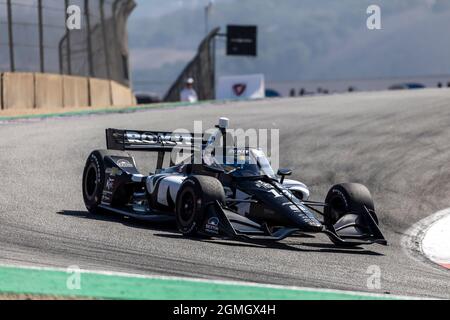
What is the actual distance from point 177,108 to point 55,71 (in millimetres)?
3280

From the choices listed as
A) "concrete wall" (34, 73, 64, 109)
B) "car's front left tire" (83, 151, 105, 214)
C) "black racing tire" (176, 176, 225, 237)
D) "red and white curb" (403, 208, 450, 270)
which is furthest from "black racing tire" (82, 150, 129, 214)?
"concrete wall" (34, 73, 64, 109)

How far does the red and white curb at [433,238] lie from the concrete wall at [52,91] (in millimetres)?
12092

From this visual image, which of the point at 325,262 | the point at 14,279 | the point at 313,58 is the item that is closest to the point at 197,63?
the point at 325,262

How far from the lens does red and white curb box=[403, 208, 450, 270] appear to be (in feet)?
32.3

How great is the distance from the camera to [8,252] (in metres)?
7.56

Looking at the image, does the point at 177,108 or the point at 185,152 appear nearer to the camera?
the point at 185,152

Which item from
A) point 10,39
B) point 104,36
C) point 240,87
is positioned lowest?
point 240,87

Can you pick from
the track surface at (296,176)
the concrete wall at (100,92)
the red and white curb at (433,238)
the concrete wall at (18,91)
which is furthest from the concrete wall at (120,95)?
the red and white curb at (433,238)

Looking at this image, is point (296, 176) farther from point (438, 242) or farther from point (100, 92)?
point (100, 92)

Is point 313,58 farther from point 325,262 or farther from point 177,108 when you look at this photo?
point 325,262

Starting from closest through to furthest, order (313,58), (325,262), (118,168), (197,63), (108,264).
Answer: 1. (108,264)
2. (325,262)
3. (118,168)
4. (197,63)
5. (313,58)

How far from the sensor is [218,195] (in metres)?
9.16

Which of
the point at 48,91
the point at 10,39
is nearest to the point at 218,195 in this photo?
the point at 48,91

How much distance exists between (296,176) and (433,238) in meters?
3.58
